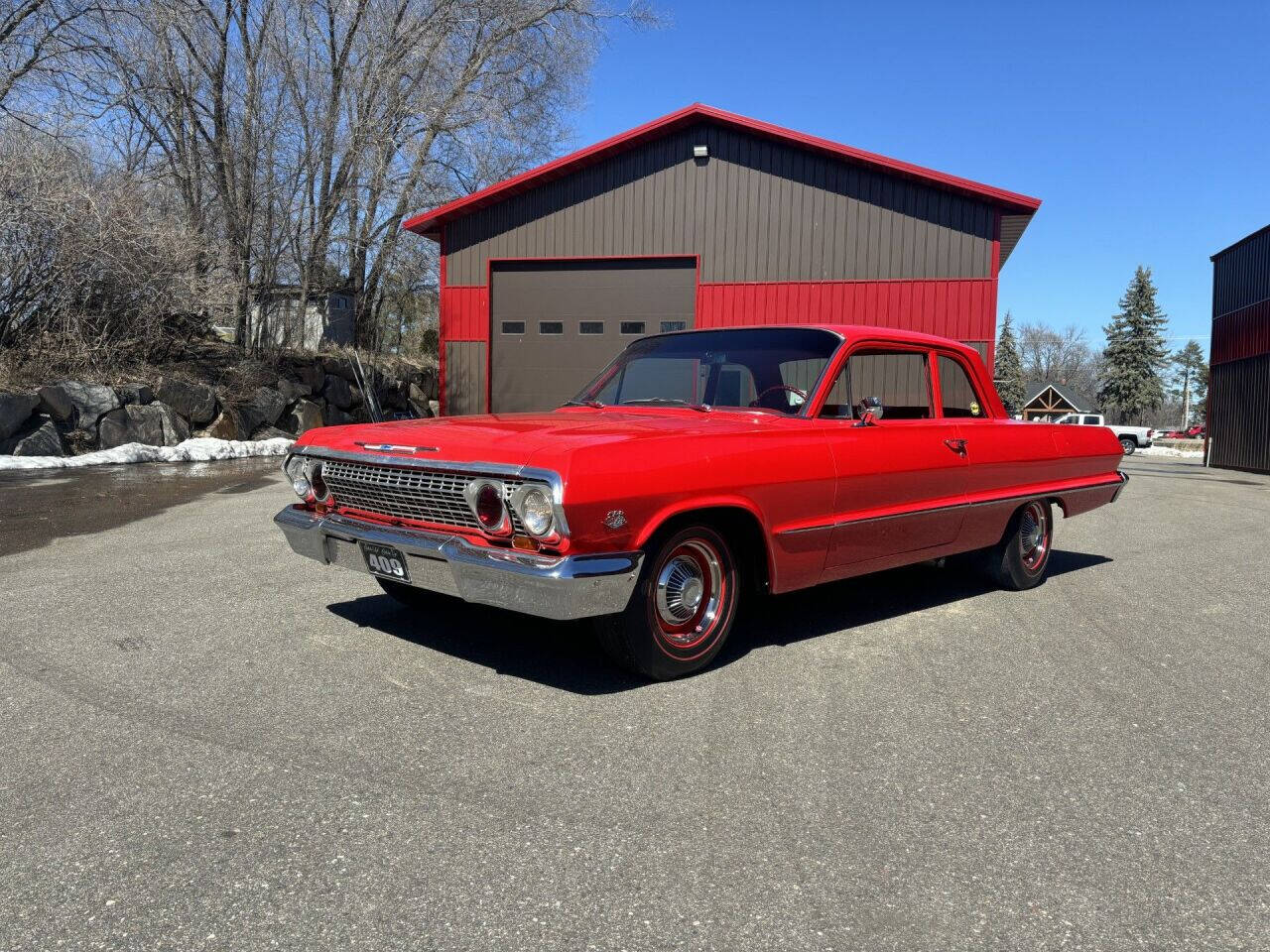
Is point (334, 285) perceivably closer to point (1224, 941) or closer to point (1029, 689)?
point (1029, 689)

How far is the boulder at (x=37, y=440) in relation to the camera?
40.0 ft

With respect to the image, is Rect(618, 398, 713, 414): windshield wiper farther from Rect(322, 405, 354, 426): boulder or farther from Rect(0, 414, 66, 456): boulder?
Rect(322, 405, 354, 426): boulder

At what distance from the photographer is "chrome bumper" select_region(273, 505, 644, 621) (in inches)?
128

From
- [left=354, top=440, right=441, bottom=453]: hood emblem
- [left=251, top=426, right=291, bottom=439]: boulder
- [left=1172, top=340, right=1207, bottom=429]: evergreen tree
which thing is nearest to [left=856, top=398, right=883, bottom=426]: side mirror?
[left=354, top=440, right=441, bottom=453]: hood emblem

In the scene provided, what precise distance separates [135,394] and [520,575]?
43.3 ft

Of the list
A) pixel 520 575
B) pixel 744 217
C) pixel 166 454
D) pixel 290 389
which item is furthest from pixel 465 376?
pixel 520 575

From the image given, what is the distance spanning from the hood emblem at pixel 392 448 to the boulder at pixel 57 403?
1115 centimetres

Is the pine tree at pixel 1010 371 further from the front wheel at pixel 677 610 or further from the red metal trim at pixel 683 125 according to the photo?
the front wheel at pixel 677 610

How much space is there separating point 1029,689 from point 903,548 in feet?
3.43

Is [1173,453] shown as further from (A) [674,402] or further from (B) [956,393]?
(A) [674,402]

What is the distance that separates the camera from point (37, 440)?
1235 cm

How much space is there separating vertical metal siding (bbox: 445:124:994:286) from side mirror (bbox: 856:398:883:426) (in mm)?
11554

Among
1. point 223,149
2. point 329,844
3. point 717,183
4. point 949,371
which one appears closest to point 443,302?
point 717,183

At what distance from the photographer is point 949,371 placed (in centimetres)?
542
